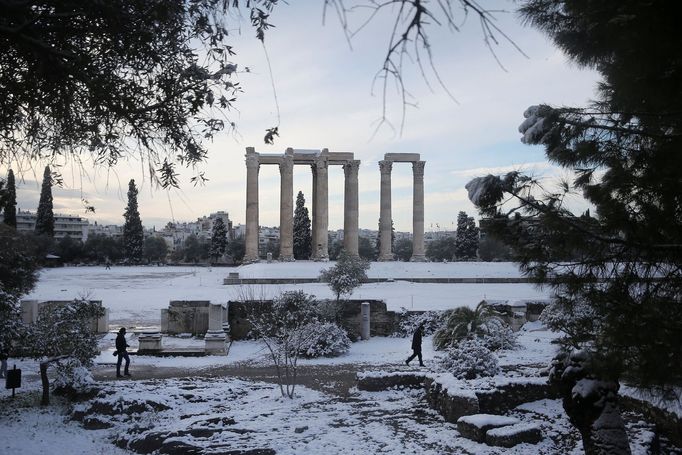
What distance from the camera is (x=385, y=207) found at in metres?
49.3

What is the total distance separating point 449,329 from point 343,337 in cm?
376

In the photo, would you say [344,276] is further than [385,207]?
No

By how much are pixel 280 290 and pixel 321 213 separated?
77.3 ft

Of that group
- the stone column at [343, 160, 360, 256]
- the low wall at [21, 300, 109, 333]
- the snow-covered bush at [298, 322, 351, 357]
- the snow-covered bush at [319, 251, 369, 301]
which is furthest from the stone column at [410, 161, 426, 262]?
the low wall at [21, 300, 109, 333]

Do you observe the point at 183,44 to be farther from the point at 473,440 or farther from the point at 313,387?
the point at 313,387

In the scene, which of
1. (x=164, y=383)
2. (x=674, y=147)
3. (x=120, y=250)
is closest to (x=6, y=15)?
(x=674, y=147)

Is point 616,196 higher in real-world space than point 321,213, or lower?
lower

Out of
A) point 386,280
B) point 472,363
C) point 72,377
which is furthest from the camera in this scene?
point 386,280

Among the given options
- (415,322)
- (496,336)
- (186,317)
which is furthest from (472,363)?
(186,317)

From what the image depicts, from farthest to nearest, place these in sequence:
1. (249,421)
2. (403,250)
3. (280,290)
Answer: (403,250) < (280,290) < (249,421)

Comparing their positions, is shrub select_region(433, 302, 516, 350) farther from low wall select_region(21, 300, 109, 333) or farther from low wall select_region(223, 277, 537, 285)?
low wall select_region(223, 277, 537, 285)

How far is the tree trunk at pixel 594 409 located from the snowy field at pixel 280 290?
16608mm

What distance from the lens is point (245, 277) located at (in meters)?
36.2

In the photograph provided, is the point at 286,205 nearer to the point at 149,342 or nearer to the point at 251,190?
the point at 251,190
